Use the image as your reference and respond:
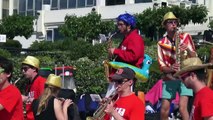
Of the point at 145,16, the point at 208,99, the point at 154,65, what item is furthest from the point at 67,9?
the point at 208,99

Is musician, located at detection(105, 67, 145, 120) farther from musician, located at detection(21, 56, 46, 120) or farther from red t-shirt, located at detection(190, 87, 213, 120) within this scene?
musician, located at detection(21, 56, 46, 120)

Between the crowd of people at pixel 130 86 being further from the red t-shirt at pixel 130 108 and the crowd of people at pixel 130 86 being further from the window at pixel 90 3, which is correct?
the window at pixel 90 3

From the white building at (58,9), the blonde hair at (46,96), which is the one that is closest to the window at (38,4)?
the white building at (58,9)

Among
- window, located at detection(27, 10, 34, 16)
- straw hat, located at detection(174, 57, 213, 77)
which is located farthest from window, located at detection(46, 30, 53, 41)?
straw hat, located at detection(174, 57, 213, 77)

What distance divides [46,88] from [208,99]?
328cm

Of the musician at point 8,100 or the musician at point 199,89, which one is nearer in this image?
the musician at point 199,89

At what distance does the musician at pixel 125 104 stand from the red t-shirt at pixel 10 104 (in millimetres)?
1083

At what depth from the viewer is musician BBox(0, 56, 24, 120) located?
7.72 m

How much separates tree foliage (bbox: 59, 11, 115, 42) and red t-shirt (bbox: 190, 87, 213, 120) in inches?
1475

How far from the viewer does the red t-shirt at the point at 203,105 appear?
6180mm

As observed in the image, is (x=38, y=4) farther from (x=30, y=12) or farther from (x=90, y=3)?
(x=90, y=3)

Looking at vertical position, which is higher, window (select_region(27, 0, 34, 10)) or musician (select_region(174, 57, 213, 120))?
window (select_region(27, 0, 34, 10))

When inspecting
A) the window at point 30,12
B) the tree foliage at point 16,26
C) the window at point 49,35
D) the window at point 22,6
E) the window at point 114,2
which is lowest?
the window at point 49,35

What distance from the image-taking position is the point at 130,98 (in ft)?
24.5
